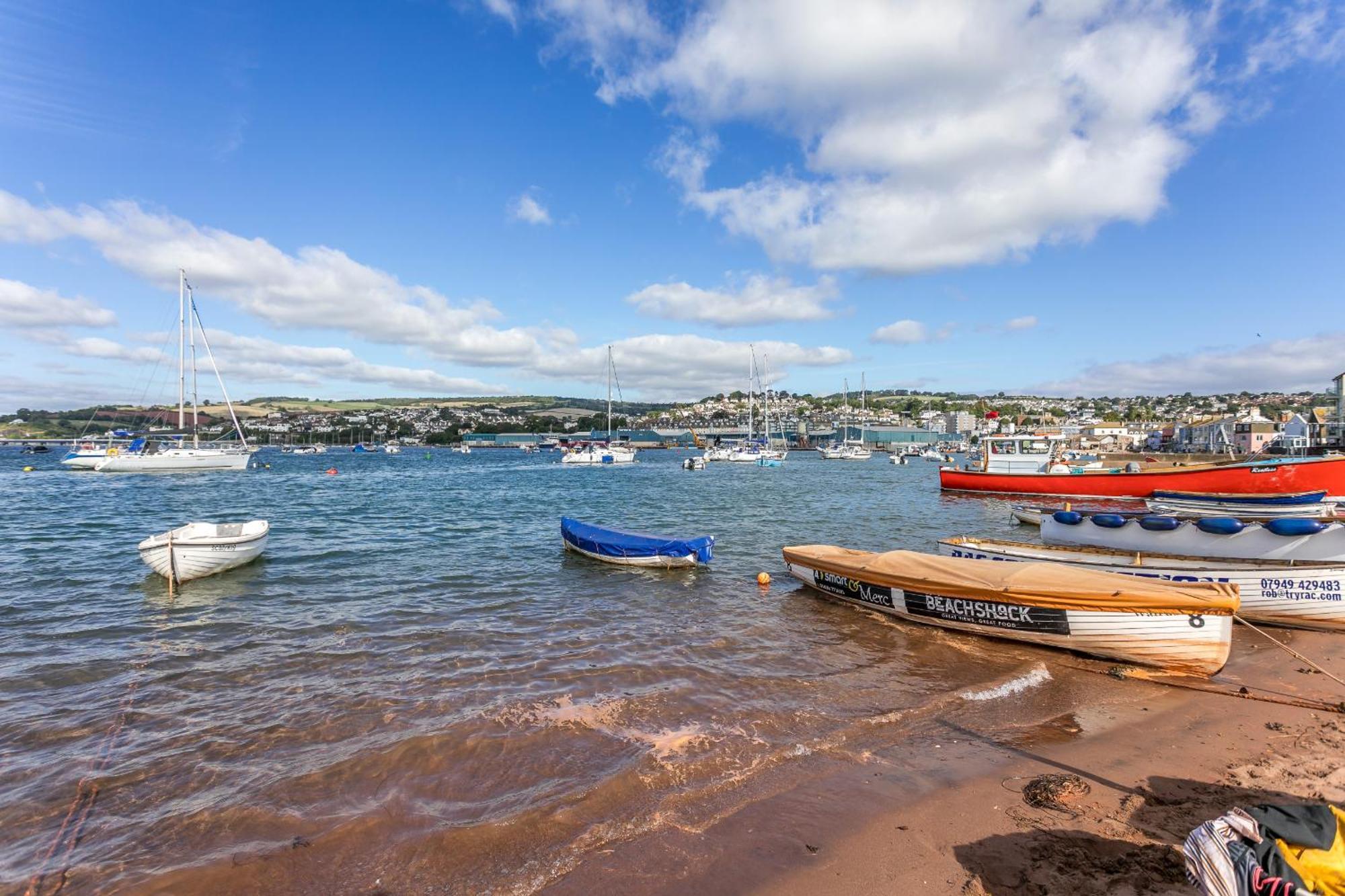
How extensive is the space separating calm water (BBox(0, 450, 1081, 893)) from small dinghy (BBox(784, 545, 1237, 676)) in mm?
627

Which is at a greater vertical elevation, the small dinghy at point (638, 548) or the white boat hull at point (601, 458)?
the small dinghy at point (638, 548)

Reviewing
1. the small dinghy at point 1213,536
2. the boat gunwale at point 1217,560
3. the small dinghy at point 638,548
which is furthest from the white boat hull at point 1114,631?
the small dinghy at point 638,548

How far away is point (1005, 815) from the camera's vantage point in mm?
6352

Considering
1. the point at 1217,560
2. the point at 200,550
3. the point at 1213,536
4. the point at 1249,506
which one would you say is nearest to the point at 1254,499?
the point at 1249,506

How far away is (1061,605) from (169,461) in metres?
72.1

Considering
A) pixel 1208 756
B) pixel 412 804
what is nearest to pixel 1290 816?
pixel 1208 756

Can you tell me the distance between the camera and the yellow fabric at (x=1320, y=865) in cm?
376

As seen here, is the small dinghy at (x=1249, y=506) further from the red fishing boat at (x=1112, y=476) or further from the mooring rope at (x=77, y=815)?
the mooring rope at (x=77, y=815)

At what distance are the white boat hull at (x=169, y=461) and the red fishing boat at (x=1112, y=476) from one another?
6758cm

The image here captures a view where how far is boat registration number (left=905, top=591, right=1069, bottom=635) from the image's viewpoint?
11.5m

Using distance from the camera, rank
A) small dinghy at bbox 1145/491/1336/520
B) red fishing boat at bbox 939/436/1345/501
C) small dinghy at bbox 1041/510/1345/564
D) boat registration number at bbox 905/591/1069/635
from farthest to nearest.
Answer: red fishing boat at bbox 939/436/1345/501 < small dinghy at bbox 1145/491/1336/520 < small dinghy at bbox 1041/510/1345/564 < boat registration number at bbox 905/591/1069/635

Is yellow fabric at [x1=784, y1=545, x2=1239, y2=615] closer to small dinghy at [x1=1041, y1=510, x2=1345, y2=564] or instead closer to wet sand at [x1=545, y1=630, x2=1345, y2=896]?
wet sand at [x1=545, y1=630, x2=1345, y2=896]

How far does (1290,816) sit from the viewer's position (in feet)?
13.6

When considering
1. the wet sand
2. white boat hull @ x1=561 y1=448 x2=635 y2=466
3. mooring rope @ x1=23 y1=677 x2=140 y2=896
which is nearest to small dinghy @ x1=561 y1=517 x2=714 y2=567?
the wet sand
